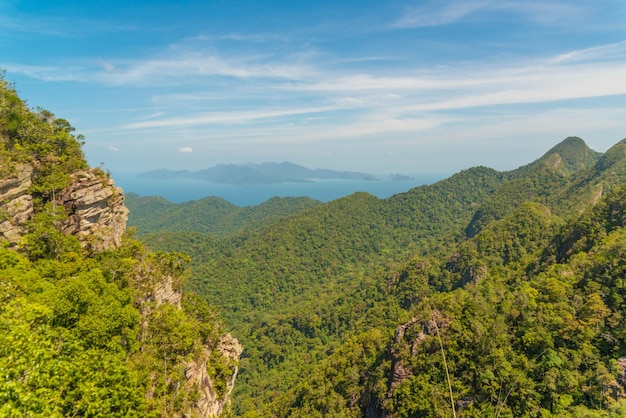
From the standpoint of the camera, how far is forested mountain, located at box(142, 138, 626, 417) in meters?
25.1

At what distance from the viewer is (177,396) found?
55.1ft

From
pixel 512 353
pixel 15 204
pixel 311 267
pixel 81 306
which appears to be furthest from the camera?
pixel 311 267

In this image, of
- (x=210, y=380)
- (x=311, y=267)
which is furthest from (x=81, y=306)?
(x=311, y=267)

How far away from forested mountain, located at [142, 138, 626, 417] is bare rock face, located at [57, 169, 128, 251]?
75.4 ft

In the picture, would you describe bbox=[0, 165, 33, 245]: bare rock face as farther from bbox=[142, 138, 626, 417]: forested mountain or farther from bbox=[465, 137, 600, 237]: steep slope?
bbox=[465, 137, 600, 237]: steep slope

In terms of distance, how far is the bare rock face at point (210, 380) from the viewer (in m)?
19.6

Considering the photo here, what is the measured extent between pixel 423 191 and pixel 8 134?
156356 mm

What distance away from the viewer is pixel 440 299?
117ft

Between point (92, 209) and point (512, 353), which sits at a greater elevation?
point (92, 209)

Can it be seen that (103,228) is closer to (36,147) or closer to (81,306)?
(36,147)

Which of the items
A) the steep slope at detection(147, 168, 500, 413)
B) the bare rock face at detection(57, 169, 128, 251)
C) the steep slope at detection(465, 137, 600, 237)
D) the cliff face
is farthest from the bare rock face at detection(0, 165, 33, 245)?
the steep slope at detection(465, 137, 600, 237)

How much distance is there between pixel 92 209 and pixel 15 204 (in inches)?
174

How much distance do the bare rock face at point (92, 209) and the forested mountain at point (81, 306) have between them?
7 cm

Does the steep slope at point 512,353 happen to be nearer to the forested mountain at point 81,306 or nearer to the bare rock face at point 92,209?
the forested mountain at point 81,306
